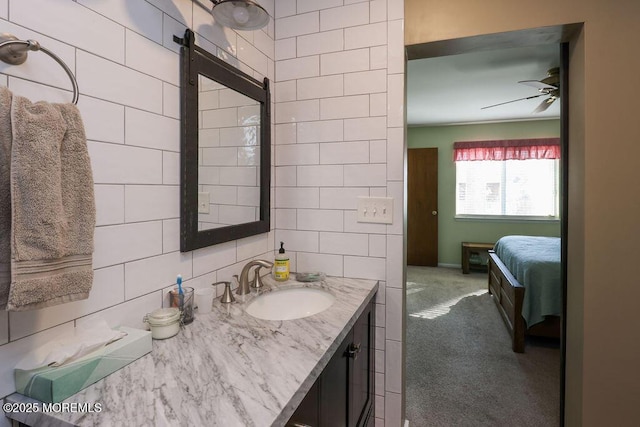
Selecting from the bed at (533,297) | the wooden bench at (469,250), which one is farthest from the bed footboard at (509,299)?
the wooden bench at (469,250)

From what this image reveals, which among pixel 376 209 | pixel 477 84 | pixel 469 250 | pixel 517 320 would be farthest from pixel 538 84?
pixel 469 250

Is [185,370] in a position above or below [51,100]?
below

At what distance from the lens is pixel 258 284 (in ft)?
4.82

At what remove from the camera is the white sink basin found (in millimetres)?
1435

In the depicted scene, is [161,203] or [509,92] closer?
[161,203]

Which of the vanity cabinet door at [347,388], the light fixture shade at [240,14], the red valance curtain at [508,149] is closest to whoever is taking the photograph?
the vanity cabinet door at [347,388]

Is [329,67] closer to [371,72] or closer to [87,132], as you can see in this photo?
[371,72]

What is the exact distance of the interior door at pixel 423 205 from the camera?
18.6 feet

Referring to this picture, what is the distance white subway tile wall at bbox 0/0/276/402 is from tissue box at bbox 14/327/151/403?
58 mm

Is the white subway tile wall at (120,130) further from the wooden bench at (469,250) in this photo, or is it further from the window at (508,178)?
the window at (508,178)

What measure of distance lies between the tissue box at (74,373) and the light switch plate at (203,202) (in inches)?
20.6

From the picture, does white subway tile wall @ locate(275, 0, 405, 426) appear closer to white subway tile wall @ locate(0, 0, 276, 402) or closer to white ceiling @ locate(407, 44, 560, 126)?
white subway tile wall @ locate(0, 0, 276, 402)

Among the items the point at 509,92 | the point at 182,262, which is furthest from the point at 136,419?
the point at 509,92

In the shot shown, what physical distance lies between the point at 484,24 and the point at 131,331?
1.79 meters
